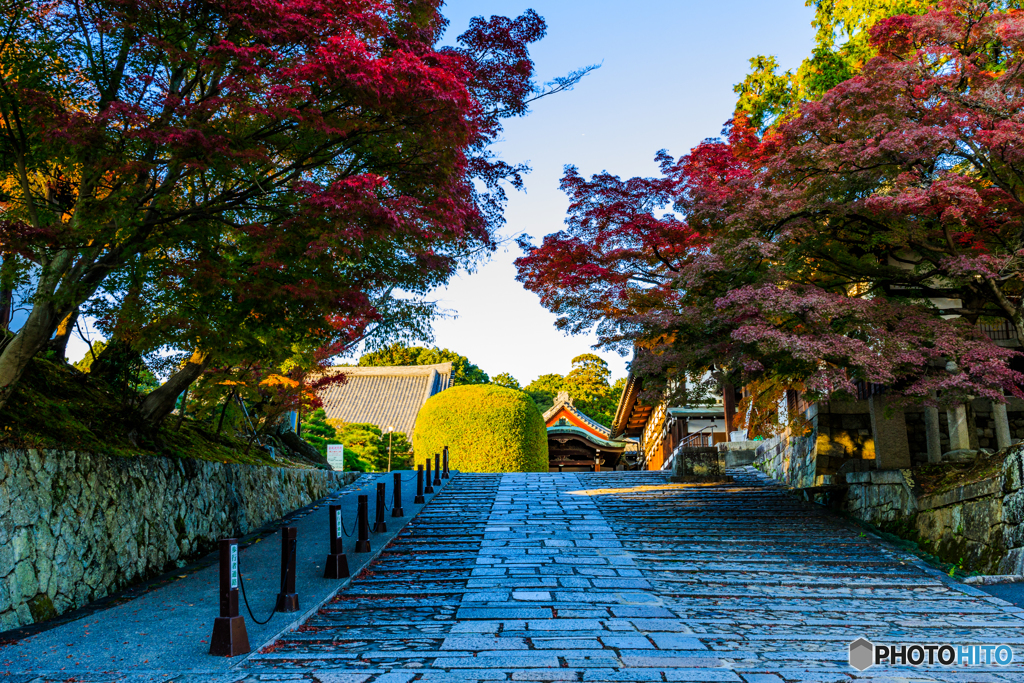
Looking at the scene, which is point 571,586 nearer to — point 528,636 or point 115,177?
point 528,636

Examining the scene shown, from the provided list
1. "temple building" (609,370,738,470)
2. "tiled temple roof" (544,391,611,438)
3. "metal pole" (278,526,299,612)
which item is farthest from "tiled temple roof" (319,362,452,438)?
"metal pole" (278,526,299,612)

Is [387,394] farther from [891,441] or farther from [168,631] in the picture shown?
[168,631]

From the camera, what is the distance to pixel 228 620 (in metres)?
5.27

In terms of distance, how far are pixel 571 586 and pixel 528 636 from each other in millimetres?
1897

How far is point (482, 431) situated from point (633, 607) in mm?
16020

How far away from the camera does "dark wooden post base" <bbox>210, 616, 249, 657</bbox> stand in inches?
205

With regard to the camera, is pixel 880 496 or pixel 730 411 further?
pixel 730 411

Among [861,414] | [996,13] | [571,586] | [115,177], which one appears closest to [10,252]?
[115,177]

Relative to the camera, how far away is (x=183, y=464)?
925 centimetres

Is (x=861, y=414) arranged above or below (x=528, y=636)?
above

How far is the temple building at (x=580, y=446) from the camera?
30547 millimetres

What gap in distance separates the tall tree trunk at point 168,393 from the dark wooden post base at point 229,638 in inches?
176

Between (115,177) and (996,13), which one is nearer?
(115,177)

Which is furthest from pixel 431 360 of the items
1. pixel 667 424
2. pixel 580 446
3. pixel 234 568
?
pixel 234 568
